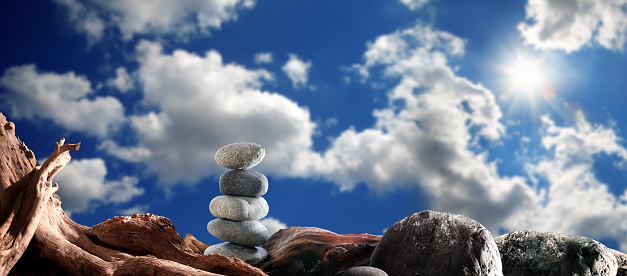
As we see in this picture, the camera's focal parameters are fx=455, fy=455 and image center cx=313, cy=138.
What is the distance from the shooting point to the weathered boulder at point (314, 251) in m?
7.17

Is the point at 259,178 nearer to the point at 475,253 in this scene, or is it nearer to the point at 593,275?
the point at 475,253

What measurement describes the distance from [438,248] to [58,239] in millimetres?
4247

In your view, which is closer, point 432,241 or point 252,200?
point 432,241

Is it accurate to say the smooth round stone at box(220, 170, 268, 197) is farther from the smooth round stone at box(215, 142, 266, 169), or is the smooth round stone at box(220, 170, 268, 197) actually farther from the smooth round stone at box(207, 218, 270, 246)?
the smooth round stone at box(207, 218, 270, 246)

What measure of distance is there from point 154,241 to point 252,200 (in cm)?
397

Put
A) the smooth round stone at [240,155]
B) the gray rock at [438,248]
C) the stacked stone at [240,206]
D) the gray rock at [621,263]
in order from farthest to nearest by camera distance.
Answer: the smooth round stone at [240,155] → the stacked stone at [240,206] → the gray rock at [621,263] → the gray rock at [438,248]

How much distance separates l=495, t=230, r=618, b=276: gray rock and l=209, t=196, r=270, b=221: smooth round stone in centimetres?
428

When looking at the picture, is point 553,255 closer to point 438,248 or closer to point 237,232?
point 438,248

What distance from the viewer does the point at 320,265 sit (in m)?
7.25

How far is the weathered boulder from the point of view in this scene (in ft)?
23.5

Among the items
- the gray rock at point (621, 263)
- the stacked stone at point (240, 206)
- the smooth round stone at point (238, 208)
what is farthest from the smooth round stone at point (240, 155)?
the gray rock at point (621, 263)

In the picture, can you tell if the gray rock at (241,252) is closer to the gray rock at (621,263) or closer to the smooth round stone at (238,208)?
the smooth round stone at (238,208)

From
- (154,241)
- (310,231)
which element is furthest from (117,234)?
(310,231)

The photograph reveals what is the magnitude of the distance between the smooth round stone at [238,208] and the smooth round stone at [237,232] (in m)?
0.12
